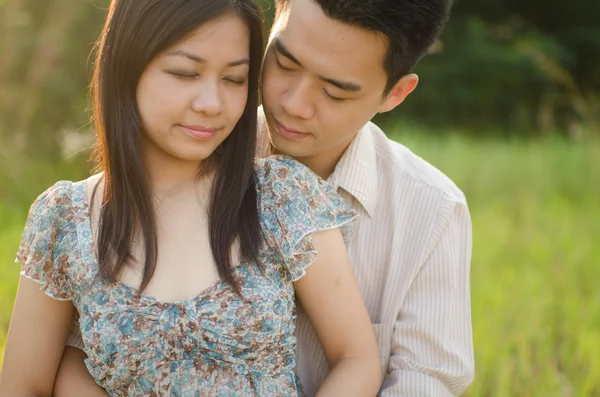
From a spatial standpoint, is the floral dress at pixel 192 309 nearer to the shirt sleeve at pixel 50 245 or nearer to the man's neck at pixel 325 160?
the shirt sleeve at pixel 50 245

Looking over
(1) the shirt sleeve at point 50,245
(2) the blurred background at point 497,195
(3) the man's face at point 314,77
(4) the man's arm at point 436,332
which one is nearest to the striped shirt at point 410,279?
(4) the man's arm at point 436,332

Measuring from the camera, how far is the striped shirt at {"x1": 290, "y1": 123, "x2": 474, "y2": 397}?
245 cm

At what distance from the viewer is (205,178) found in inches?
91.4

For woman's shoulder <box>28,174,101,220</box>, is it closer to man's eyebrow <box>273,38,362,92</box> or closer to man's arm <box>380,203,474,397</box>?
man's eyebrow <box>273,38,362,92</box>

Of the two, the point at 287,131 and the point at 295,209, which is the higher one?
the point at 287,131

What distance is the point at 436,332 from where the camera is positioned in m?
2.46

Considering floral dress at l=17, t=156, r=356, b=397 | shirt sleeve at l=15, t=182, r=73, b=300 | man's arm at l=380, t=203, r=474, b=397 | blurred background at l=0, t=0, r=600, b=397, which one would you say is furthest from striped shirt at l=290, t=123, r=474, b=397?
blurred background at l=0, t=0, r=600, b=397

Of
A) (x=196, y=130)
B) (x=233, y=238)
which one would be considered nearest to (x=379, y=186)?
(x=233, y=238)

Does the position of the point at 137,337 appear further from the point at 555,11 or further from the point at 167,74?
the point at 555,11

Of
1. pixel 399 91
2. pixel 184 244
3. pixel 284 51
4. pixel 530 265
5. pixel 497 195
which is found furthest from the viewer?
pixel 497 195

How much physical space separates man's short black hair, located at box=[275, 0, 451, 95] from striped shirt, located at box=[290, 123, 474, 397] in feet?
0.92

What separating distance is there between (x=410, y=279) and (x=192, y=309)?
2.22ft

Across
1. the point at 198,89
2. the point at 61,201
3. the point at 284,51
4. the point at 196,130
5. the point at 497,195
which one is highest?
the point at 284,51

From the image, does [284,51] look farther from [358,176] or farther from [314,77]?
[358,176]
